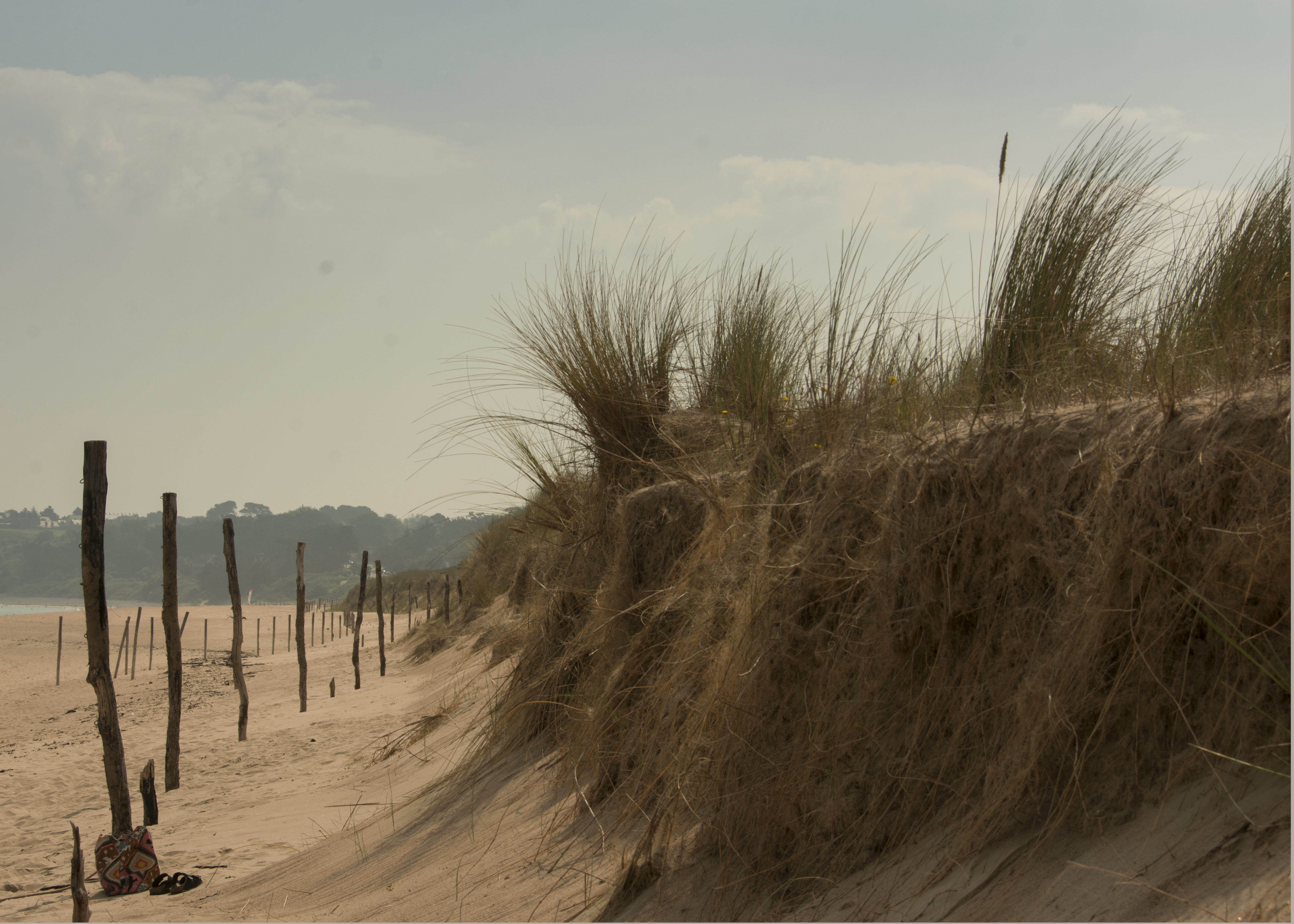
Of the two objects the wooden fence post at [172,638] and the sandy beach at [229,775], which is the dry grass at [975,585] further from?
the wooden fence post at [172,638]

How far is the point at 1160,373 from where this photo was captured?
2479 mm

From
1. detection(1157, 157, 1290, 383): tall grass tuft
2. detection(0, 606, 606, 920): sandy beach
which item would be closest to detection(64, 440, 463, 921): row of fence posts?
detection(0, 606, 606, 920): sandy beach

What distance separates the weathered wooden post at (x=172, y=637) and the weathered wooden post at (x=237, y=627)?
1161 millimetres

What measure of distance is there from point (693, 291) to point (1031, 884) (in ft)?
16.4

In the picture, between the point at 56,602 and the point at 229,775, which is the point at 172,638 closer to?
the point at 229,775

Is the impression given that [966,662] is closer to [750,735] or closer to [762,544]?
[750,735]

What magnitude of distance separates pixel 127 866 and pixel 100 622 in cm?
208

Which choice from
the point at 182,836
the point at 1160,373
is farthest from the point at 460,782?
the point at 1160,373

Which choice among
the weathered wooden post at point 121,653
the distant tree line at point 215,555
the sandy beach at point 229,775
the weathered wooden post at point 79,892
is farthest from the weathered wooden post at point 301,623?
the distant tree line at point 215,555

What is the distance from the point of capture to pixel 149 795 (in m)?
7.23

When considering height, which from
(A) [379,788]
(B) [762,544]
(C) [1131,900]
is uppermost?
(B) [762,544]

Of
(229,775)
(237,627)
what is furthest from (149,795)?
(237,627)

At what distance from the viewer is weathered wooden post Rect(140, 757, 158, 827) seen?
7.17m

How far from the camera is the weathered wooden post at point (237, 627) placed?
10.9 metres
